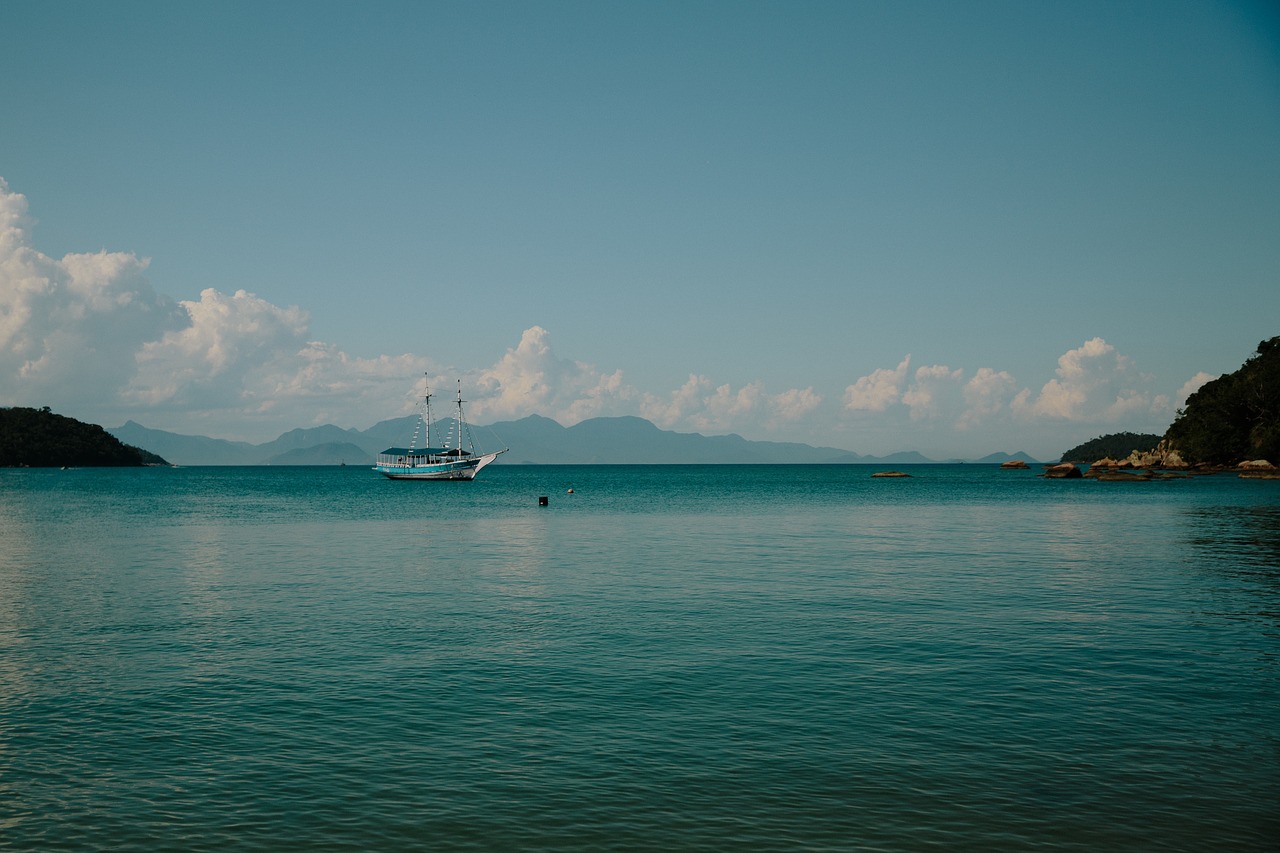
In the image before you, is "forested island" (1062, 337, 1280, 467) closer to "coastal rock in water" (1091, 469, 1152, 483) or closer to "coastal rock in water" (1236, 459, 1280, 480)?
"coastal rock in water" (1236, 459, 1280, 480)

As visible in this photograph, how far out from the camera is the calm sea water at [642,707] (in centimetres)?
1330

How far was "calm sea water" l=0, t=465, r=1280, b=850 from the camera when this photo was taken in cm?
1330

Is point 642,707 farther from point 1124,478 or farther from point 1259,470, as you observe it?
point 1259,470

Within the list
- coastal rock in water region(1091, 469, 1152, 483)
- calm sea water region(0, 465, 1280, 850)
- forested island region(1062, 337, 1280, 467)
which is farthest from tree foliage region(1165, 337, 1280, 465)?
calm sea water region(0, 465, 1280, 850)

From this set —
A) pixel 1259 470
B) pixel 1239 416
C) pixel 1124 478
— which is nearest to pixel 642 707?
pixel 1124 478

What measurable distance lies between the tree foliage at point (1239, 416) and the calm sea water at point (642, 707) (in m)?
148

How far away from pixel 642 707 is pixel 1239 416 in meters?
202

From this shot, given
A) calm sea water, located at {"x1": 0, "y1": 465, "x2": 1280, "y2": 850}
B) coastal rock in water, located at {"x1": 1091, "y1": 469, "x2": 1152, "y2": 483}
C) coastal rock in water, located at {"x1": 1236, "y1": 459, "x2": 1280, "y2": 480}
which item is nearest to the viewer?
calm sea water, located at {"x1": 0, "y1": 465, "x2": 1280, "y2": 850}

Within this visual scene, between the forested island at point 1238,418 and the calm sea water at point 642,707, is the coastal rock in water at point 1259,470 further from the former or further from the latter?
the calm sea water at point 642,707

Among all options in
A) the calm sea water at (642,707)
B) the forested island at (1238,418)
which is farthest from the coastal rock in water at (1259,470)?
the calm sea water at (642,707)

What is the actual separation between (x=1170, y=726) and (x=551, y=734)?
12.6 m

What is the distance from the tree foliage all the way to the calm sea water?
486 ft

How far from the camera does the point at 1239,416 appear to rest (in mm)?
179250

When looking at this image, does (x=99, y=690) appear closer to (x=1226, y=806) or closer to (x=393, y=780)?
(x=393, y=780)
